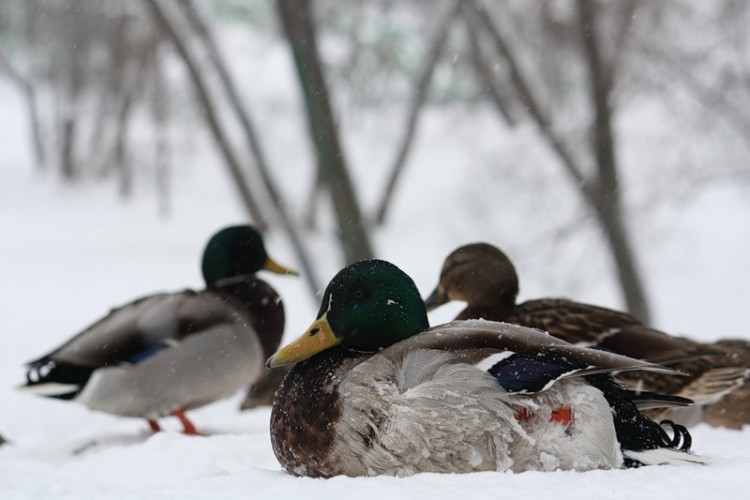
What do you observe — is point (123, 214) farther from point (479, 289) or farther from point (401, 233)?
point (479, 289)

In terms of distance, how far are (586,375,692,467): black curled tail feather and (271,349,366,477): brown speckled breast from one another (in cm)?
75

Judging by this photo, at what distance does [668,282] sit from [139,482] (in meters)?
14.5

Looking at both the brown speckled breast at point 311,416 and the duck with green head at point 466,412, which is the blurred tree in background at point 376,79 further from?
the duck with green head at point 466,412

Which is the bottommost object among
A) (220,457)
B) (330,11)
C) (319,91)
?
(220,457)

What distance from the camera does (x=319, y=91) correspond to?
7.67 metres

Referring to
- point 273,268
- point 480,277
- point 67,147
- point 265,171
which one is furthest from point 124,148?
point 480,277

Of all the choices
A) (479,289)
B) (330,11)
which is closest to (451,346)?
(479,289)

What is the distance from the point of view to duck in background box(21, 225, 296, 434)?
5043 mm

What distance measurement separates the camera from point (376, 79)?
23.5 metres

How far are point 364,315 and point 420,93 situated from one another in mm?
11686

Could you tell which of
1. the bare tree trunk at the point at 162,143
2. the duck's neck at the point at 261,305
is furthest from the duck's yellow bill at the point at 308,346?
the bare tree trunk at the point at 162,143

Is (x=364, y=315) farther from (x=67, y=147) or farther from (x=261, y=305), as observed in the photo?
(x=67, y=147)

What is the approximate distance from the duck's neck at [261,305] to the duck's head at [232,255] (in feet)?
0.32

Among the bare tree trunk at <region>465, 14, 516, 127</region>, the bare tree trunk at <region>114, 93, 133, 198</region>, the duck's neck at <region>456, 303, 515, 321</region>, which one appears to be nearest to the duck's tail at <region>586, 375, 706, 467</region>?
the duck's neck at <region>456, 303, 515, 321</region>
